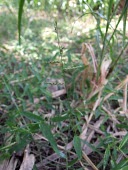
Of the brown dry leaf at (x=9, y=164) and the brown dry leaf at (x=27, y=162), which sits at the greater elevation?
the brown dry leaf at (x=27, y=162)

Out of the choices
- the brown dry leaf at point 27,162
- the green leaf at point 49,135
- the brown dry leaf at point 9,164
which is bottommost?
the brown dry leaf at point 9,164

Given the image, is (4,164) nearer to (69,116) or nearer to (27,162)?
(27,162)

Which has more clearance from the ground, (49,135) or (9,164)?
(49,135)

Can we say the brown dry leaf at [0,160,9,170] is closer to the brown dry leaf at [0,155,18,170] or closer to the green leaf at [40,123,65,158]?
the brown dry leaf at [0,155,18,170]

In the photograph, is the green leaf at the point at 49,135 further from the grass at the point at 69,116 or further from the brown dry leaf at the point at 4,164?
the brown dry leaf at the point at 4,164

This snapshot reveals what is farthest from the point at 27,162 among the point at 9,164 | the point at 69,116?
the point at 69,116

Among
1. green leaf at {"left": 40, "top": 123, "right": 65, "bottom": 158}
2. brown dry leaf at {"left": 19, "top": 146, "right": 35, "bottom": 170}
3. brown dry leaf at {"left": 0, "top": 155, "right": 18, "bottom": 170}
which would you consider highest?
green leaf at {"left": 40, "top": 123, "right": 65, "bottom": 158}

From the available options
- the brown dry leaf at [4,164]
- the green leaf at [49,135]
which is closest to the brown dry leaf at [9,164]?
the brown dry leaf at [4,164]

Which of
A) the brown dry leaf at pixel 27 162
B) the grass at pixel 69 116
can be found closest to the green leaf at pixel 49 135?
the grass at pixel 69 116

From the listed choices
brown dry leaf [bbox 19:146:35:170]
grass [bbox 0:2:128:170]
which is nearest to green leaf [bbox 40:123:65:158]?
grass [bbox 0:2:128:170]

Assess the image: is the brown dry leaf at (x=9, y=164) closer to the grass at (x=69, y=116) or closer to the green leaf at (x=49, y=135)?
the grass at (x=69, y=116)

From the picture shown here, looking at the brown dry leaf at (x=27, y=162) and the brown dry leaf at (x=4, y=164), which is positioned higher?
the brown dry leaf at (x=27, y=162)
